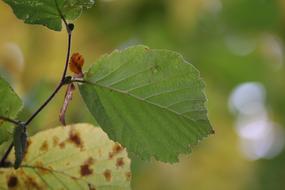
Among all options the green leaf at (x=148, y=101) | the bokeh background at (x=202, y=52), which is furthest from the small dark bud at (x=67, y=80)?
the bokeh background at (x=202, y=52)

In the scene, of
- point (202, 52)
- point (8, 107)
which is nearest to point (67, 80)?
point (8, 107)

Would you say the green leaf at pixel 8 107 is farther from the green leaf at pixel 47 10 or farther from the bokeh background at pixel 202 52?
the bokeh background at pixel 202 52

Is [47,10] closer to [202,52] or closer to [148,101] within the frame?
[148,101]

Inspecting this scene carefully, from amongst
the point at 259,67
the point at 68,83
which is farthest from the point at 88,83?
the point at 259,67

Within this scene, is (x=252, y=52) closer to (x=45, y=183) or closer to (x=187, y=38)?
(x=187, y=38)

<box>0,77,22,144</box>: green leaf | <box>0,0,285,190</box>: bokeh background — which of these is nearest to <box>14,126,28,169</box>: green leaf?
<box>0,77,22,144</box>: green leaf

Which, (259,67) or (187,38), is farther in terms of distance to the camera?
(259,67)

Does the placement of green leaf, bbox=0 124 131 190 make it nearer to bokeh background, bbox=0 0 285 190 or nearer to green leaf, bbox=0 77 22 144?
green leaf, bbox=0 77 22 144
